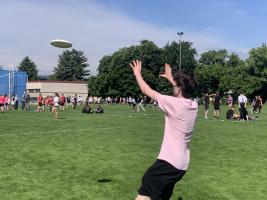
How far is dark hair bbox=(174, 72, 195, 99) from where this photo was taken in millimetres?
5309

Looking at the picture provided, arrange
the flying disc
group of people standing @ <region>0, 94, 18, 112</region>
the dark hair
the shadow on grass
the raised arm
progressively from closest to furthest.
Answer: the raised arm → the dark hair → the shadow on grass → the flying disc → group of people standing @ <region>0, 94, 18, 112</region>

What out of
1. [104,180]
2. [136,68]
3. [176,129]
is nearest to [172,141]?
[176,129]

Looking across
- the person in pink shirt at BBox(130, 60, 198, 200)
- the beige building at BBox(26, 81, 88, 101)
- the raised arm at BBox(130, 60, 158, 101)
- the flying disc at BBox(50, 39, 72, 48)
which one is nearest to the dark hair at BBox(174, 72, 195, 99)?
the person in pink shirt at BBox(130, 60, 198, 200)

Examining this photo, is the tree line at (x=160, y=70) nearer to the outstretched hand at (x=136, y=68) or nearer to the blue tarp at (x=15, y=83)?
the blue tarp at (x=15, y=83)

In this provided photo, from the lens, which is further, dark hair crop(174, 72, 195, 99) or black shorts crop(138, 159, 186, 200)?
dark hair crop(174, 72, 195, 99)

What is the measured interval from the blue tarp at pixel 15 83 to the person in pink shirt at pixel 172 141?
188ft

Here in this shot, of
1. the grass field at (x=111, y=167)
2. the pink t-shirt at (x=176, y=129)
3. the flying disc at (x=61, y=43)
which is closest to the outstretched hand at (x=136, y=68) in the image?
the pink t-shirt at (x=176, y=129)

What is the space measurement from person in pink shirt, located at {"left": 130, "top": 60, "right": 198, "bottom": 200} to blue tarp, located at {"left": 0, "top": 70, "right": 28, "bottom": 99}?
57.2 metres

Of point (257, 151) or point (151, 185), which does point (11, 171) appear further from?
point (257, 151)

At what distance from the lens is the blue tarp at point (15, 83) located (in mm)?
60688

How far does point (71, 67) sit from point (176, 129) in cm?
16827

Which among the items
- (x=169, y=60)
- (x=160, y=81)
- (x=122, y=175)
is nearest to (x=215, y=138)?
(x=122, y=175)

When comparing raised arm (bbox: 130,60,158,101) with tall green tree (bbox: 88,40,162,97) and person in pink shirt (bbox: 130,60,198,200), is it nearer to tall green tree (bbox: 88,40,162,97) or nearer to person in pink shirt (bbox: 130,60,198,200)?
person in pink shirt (bbox: 130,60,198,200)

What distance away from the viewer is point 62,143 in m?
15.6
